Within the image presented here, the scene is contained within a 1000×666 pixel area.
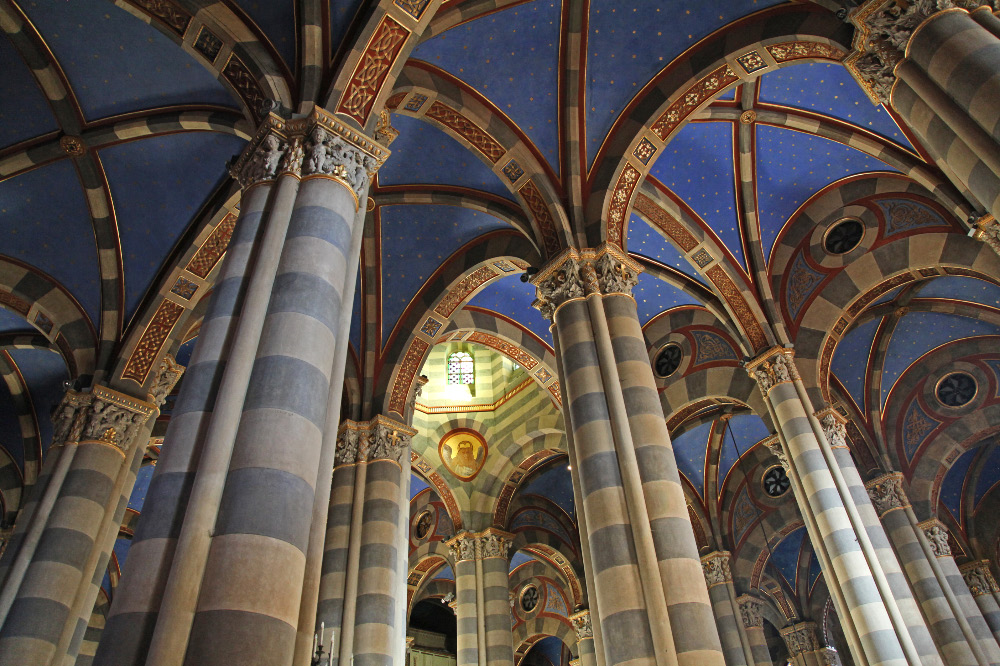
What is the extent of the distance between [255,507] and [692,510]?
15.6 metres

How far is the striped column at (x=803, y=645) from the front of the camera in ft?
69.7

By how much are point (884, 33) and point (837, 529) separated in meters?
6.55

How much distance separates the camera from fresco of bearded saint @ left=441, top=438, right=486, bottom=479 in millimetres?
16719

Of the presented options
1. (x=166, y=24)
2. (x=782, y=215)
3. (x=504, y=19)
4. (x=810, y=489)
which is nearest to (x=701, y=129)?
(x=782, y=215)

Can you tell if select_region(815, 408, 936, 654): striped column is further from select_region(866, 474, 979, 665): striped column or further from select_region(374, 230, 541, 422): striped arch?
select_region(374, 230, 541, 422): striped arch

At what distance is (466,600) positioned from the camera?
48.7 ft

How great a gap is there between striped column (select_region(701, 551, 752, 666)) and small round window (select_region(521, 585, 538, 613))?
733cm

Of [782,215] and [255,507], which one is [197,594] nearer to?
[255,507]

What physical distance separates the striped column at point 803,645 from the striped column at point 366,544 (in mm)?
17126

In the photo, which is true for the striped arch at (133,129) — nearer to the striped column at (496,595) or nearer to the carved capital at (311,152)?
the carved capital at (311,152)

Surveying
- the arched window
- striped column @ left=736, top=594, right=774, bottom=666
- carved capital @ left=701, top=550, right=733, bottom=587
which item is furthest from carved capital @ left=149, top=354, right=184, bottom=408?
striped column @ left=736, top=594, right=774, bottom=666

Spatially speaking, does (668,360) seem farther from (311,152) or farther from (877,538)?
(311,152)

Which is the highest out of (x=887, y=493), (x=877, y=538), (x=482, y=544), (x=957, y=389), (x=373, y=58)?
(x=957, y=389)

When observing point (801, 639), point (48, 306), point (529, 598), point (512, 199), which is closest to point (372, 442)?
point (512, 199)
